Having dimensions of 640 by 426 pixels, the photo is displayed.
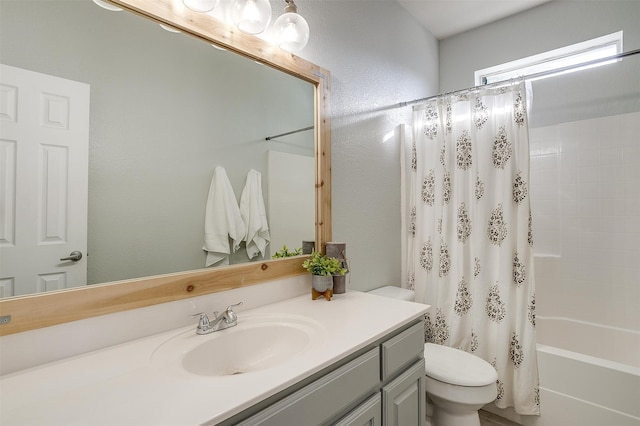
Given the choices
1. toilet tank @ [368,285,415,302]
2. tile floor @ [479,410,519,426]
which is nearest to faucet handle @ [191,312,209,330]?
toilet tank @ [368,285,415,302]

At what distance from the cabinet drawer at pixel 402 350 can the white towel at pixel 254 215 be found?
663 millimetres

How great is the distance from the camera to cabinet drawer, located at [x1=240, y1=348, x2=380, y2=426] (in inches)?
28.2

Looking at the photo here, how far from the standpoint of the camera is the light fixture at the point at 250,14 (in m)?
1.15

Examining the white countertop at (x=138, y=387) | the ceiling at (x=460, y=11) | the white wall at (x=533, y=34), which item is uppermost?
the ceiling at (x=460, y=11)

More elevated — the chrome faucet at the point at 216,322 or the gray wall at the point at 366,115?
the gray wall at the point at 366,115

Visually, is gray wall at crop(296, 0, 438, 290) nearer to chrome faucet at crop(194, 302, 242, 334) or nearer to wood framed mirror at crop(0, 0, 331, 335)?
wood framed mirror at crop(0, 0, 331, 335)

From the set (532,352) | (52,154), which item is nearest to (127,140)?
(52,154)

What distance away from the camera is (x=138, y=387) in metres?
0.69

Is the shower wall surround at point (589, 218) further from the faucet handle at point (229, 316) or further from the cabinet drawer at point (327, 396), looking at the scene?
the faucet handle at point (229, 316)

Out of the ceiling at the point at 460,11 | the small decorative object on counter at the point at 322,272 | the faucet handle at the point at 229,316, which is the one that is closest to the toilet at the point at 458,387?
the small decorative object on counter at the point at 322,272

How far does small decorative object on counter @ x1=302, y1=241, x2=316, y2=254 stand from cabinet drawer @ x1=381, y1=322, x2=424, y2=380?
0.60 metres

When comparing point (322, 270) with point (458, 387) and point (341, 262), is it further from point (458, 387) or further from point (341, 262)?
point (458, 387)

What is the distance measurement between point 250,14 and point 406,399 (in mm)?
1646

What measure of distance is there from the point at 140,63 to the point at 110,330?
0.87 m
